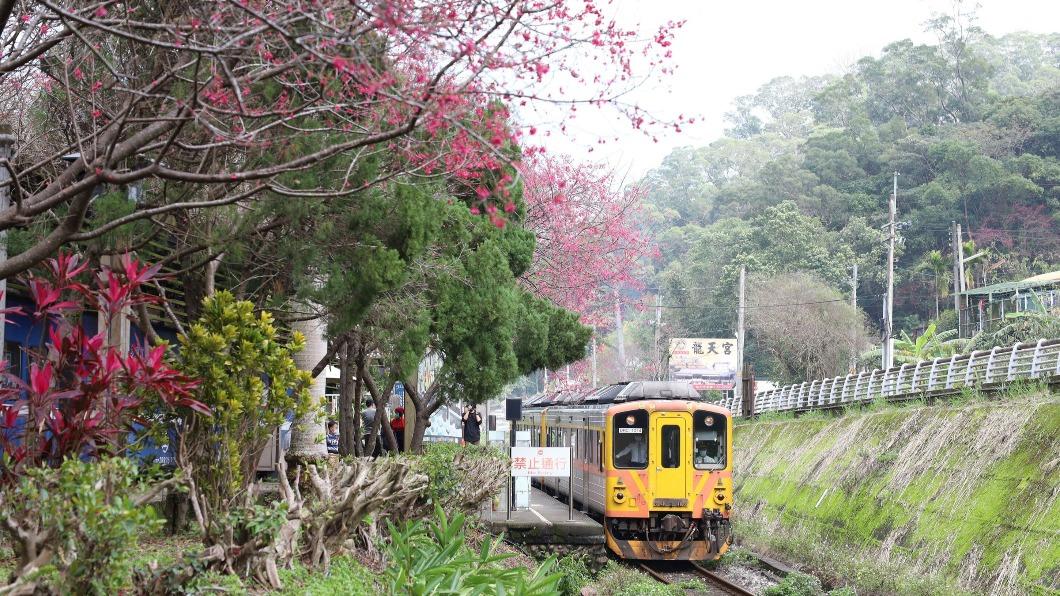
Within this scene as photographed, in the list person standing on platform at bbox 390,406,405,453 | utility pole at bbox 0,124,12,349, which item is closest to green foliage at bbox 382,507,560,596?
utility pole at bbox 0,124,12,349

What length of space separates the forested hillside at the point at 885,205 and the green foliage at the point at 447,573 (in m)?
38.1

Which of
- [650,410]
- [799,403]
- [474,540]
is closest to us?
[474,540]

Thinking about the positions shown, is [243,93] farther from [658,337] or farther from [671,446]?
[658,337]

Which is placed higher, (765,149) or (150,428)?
(765,149)

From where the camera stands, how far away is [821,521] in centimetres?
1966

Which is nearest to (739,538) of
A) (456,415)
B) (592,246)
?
(592,246)

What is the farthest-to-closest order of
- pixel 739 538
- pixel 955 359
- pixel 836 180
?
pixel 836 180 → pixel 955 359 → pixel 739 538

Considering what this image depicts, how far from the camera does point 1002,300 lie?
4081 centimetres

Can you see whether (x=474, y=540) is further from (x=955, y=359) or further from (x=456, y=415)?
(x=456, y=415)

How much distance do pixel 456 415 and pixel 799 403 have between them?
54.7 feet

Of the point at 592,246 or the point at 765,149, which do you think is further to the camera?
the point at 765,149

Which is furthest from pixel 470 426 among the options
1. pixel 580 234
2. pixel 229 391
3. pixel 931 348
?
pixel 931 348

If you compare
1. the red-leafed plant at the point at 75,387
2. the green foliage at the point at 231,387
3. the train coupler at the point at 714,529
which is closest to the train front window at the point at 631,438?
the train coupler at the point at 714,529

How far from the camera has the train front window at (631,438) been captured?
17344 millimetres
